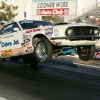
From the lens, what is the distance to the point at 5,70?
400 inches

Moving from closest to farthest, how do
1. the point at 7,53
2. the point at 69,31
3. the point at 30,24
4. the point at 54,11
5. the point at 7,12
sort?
the point at 69,31
the point at 30,24
the point at 7,53
the point at 54,11
the point at 7,12

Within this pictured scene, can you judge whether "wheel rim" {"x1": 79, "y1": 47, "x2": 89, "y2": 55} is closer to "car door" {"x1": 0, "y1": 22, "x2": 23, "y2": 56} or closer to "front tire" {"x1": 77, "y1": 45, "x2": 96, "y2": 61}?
"front tire" {"x1": 77, "y1": 45, "x2": 96, "y2": 61}

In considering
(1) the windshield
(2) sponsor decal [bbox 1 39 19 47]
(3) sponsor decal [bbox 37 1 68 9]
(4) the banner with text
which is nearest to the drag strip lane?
(2) sponsor decal [bbox 1 39 19 47]

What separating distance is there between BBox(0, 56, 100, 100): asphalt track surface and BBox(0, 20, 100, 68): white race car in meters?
0.64

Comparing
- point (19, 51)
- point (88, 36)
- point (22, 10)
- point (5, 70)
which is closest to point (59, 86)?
point (88, 36)

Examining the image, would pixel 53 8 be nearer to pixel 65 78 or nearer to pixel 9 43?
pixel 9 43

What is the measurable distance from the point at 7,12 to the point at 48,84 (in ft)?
151

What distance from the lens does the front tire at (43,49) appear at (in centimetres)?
821

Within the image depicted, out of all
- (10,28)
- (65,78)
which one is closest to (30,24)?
(10,28)

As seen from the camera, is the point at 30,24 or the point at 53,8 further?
the point at 53,8

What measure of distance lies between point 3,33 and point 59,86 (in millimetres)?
3644

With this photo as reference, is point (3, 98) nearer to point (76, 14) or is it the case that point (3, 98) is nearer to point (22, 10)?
point (76, 14)

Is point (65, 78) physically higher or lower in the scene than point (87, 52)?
lower

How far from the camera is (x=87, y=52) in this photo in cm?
923
